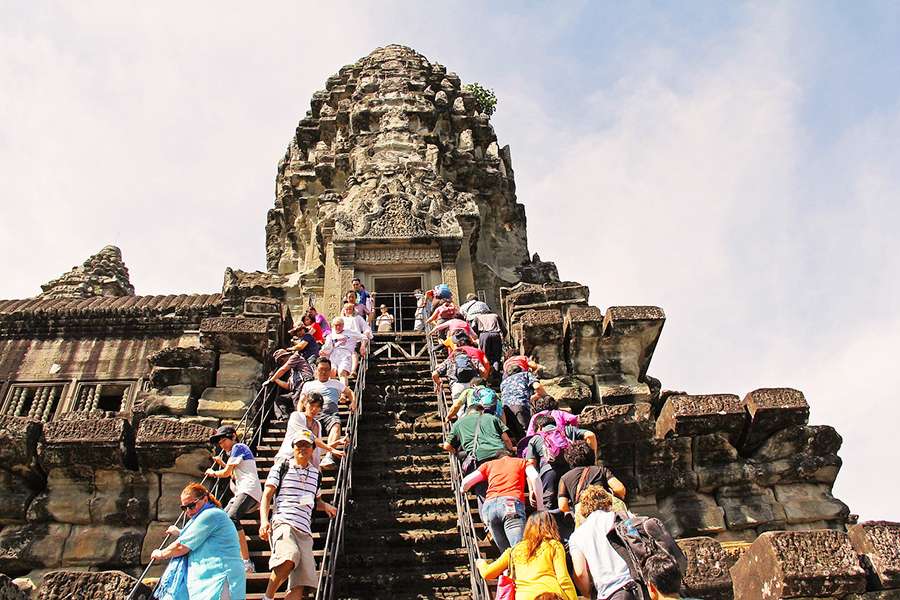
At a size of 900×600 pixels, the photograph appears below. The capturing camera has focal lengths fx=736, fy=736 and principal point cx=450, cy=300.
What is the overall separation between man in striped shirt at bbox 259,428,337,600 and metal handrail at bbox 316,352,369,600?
104 millimetres

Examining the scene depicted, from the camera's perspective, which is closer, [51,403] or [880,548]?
[880,548]

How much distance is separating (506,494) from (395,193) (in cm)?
A: 1140

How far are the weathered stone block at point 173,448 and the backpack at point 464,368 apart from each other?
2.72 metres

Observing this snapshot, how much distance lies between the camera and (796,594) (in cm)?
499

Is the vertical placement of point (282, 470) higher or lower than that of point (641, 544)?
higher

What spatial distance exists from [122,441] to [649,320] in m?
6.73

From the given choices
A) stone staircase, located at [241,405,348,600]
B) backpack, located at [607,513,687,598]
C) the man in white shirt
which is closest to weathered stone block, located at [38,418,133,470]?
stone staircase, located at [241,405,348,600]

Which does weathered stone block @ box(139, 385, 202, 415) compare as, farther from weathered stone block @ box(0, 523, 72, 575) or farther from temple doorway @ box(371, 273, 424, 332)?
temple doorway @ box(371, 273, 424, 332)

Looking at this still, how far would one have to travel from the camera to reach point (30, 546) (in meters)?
7.38

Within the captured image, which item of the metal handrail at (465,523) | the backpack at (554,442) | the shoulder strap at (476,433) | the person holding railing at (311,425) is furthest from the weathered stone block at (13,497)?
the backpack at (554,442)

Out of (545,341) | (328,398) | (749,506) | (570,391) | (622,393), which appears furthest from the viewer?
(545,341)

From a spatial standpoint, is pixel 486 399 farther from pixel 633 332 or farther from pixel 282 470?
pixel 633 332

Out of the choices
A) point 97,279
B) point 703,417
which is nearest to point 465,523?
point 703,417

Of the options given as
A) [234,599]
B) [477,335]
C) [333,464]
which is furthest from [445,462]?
[234,599]
